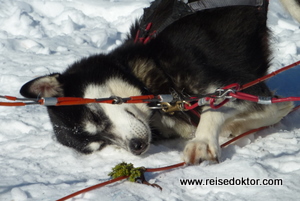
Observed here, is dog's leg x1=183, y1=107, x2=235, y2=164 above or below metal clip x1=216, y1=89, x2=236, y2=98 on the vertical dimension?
below

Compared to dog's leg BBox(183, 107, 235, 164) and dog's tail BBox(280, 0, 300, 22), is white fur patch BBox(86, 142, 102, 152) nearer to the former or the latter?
dog's leg BBox(183, 107, 235, 164)

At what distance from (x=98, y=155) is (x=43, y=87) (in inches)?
21.8

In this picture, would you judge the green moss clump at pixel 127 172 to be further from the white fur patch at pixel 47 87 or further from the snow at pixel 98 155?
the white fur patch at pixel 47 87

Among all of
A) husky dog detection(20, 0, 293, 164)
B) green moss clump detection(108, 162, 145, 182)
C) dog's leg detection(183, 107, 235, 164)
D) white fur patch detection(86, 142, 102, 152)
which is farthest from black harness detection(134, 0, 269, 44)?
green moss clump detection(108, 162, 145, 182)

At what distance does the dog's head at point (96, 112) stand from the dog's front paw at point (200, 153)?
0.88 ft

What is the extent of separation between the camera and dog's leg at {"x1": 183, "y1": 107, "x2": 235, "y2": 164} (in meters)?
2.75

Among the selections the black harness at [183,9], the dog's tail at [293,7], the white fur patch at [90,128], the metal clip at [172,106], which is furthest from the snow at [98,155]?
the black harness at [183,9]

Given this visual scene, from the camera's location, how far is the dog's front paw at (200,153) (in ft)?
9.00

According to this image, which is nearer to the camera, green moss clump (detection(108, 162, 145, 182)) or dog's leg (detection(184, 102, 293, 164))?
green moss clump (detection(108, 162, 145, 182))

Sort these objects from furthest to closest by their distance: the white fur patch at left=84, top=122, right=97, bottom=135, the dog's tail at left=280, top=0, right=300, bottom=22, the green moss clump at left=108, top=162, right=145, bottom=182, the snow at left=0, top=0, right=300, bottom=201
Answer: the dog's tail at left=280, top=0, right=300, bottom=22, the white fur patch at left=84, top=122, right=97, bottom=135, the green moss clump at left=108, top=162, right=145, bottom=182, the snow at left=0, top=0, right=300, bottom=201

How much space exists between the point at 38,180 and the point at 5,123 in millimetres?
1162

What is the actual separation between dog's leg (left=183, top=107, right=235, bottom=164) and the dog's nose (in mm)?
251

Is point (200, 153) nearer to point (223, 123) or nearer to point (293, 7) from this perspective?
point (223, 123)

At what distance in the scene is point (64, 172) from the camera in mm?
2760
